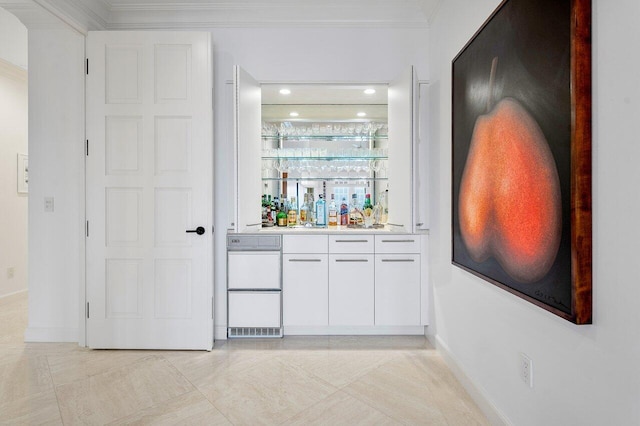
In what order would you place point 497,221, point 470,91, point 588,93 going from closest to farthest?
point 588,93 → point 497,221 → point 470,91

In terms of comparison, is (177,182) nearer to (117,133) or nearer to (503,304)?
(117,133)

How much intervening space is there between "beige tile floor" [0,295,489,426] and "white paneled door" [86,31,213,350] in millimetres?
272

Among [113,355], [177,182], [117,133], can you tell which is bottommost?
[113,355]

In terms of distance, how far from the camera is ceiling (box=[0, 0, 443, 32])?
281 centimetres

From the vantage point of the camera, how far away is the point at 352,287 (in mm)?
2859

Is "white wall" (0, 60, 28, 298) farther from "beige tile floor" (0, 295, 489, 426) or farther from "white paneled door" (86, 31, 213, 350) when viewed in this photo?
"white paneled door" (86, 31, 213, 350)

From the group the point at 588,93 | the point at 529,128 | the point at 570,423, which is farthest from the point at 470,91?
the point at 570,423

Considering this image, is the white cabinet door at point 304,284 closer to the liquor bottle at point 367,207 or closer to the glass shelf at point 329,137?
the liquor bottle at point 367,207

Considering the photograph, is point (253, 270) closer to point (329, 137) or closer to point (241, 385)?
point (241, 385)

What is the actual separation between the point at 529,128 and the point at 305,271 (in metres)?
1.93

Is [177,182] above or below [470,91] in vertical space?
below

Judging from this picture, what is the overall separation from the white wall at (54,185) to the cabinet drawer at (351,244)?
2035mm

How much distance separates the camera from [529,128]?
1.38 meters

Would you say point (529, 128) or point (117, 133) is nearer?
point (529, 128)
